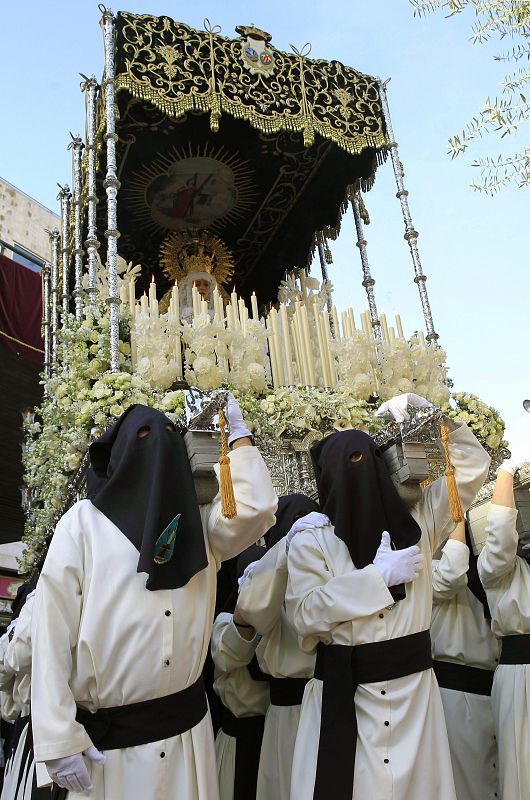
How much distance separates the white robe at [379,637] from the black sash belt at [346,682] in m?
0.03

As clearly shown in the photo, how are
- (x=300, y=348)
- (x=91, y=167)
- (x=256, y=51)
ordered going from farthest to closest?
(x=256, y=51), (x=91, y=167), (x=300, y=348)

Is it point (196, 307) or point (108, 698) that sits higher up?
point (196, 307)

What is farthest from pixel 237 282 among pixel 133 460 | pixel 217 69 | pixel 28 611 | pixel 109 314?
pixel 133 460

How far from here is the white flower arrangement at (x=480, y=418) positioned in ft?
20.4

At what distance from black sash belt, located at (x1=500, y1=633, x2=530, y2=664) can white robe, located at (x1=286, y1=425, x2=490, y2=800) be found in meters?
1.11

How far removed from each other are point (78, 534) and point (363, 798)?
1431 mm

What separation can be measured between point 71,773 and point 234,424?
1.42 meters

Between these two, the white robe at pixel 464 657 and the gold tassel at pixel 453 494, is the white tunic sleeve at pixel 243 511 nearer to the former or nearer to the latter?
the gold tassel at pixel 453 494

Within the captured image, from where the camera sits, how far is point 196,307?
6.54 meters

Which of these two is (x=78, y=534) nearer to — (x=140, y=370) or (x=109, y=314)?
(x=140, y=370)

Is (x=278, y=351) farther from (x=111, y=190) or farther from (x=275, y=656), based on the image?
(x=275, y=656)

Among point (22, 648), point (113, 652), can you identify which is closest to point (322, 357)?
point (22, 648)

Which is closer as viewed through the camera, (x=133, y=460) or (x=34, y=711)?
(x=34, y=711)

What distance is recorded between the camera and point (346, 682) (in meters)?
2.77
